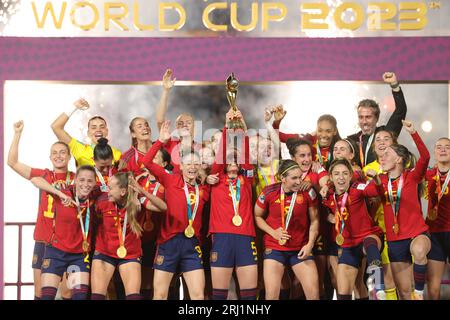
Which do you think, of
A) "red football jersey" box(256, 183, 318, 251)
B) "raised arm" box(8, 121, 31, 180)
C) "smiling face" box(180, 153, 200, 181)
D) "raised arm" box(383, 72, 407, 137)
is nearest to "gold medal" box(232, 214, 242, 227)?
"red football jersey" box(256, 183, 318, 251)

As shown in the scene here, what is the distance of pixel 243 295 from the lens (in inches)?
249

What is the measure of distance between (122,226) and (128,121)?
3.45 feet

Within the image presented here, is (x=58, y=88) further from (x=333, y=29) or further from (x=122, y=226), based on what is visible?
(x=333, y=29)

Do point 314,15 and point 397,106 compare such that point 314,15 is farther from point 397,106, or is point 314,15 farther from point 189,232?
point 189,232

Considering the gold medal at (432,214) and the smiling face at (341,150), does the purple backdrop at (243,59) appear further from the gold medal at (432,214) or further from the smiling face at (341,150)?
the gold medal at (432,214)

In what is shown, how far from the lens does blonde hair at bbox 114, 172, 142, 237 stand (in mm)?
6285

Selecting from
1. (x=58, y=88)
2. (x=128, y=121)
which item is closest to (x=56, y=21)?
(x=58, y=88)

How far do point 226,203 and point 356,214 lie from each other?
1.03 metres

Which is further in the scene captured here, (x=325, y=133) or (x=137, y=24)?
(x=137, y=24)

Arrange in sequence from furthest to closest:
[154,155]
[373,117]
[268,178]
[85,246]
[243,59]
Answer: [243,59] < [373,117] < [268,178] < [85,246] < [154,155]

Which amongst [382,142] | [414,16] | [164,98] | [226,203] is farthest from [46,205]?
[414,16]

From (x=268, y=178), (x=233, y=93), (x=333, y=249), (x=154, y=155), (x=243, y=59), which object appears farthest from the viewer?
(x=243, y=59)

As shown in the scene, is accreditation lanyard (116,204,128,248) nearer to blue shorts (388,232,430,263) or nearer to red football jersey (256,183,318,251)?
red football jersey (256,183,318,251)

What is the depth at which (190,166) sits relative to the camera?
20.9ft
